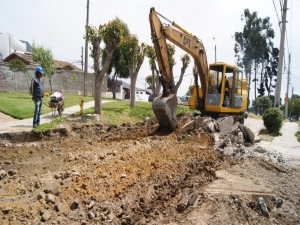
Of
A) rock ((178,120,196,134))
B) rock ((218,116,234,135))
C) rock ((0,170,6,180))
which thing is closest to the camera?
rock ((0,170,6,180))

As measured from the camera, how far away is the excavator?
8273 millimetres

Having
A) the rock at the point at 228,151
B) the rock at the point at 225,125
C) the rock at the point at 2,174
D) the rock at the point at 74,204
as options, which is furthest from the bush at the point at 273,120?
the rock at the point at 2,174

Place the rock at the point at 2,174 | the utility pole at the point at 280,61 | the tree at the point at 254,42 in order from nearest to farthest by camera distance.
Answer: the rock at the point at 2,174, the utility pole at the point at 280,61, the tree at the point at 254,42

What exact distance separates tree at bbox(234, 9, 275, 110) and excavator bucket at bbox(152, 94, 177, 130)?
3532 centimetres

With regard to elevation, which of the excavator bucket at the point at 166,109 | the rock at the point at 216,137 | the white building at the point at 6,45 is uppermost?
the white building at the point at 6,45

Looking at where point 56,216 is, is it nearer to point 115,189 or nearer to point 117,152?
point 115,189

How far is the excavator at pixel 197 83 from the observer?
827 centimetres

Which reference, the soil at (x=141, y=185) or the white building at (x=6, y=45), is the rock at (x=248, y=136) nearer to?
the soil at (x=141, y=185)

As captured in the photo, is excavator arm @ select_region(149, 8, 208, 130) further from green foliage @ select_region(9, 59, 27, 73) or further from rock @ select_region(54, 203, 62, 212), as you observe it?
green foliage @ select_region(9, 59, 27, 73)

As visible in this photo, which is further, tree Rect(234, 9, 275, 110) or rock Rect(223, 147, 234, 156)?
tree Rect(234, 9, 275, 110)

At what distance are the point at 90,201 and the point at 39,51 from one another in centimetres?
2116

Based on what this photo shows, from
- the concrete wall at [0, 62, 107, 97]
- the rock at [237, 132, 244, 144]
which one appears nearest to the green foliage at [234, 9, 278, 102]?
the concrete wall at [0, 62, 107, 97]

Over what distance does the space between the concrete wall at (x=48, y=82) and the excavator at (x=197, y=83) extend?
16824 mm

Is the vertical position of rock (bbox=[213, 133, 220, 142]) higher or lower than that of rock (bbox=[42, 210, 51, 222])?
higher
